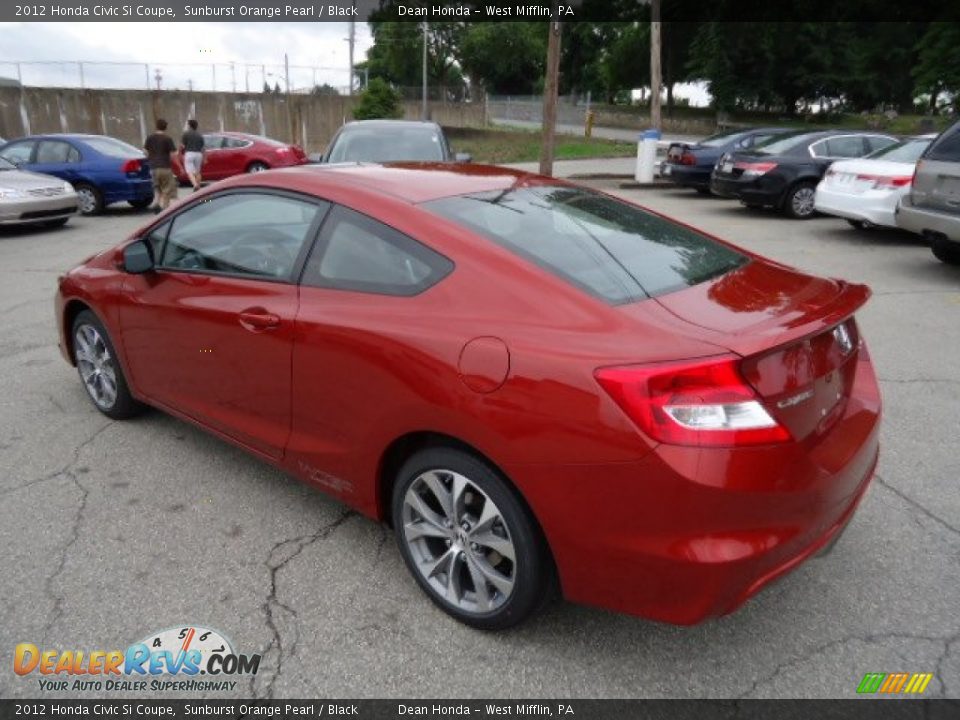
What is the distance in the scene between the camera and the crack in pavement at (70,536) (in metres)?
2.61

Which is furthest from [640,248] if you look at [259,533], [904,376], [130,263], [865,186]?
[865,186]

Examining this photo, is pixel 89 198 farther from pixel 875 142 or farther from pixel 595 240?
pixel 875 142

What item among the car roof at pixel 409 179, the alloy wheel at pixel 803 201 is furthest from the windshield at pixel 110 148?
the car roof at pixel 409 179

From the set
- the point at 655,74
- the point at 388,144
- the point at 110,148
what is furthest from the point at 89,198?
the point at 655,74

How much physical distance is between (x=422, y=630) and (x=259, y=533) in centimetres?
97

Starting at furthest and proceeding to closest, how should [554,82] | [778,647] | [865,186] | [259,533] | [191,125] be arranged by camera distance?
[554,82] < [191,125] < [865,186] < [259,533] < [778,647]

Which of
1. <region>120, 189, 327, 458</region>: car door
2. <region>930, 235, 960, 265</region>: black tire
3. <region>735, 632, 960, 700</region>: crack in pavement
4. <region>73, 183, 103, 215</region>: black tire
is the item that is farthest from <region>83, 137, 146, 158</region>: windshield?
<region>735, 632, 960, 700</region>: crack in pavement

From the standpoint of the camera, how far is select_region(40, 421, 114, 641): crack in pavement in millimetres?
2611

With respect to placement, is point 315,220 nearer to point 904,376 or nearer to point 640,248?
point 640,248

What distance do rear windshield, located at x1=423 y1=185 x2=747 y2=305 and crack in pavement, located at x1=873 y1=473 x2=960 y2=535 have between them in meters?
1.43

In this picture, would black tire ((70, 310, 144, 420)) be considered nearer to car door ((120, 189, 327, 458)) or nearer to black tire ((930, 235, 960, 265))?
car door ((120, 189, 327, 458))

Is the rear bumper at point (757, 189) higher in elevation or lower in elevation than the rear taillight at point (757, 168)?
lower

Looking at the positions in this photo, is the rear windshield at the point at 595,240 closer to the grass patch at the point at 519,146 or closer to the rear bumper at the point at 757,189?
the rear bumper at the point at 757,189
